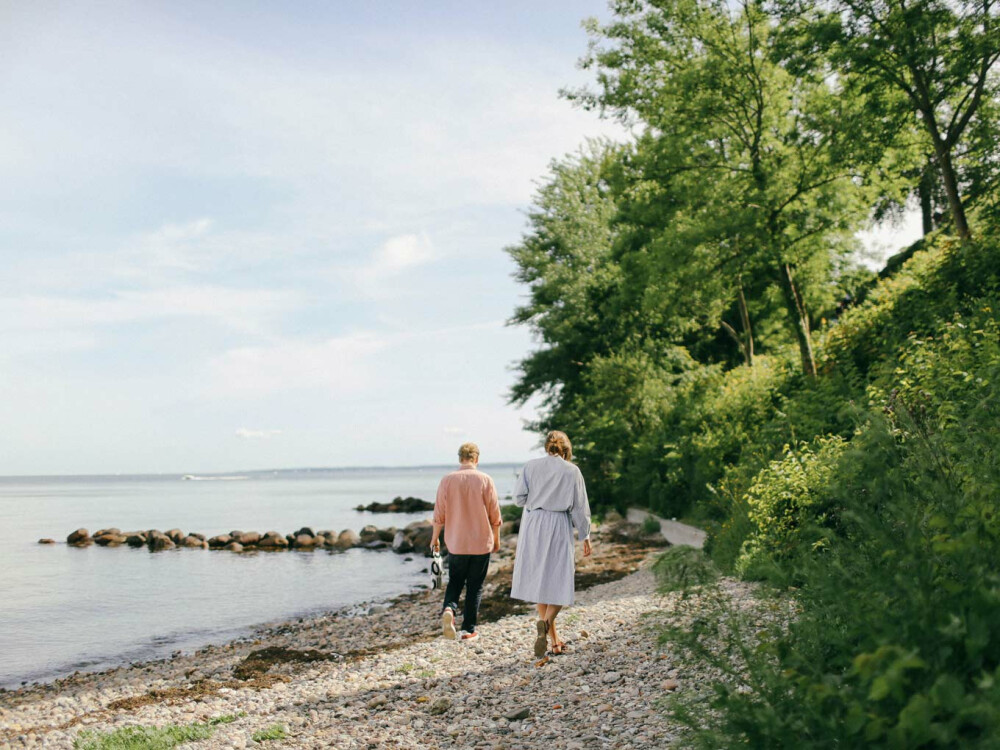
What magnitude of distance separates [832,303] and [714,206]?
32.4ft

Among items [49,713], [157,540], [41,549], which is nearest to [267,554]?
[157,540]

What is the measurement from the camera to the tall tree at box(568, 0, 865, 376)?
16.8 metres

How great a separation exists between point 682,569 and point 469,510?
6065 millimetres

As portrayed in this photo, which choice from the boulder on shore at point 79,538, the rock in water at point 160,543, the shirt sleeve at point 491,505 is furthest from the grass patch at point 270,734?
the boulder on shore at point 79,538

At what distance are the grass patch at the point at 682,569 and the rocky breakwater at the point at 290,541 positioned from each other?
2862 cm

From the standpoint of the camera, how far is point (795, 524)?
9055 mm

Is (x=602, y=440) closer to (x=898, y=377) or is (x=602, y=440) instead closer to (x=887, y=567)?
(x=898, y=377)

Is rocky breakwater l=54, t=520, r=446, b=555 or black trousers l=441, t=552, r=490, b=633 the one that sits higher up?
black trousers l=441, t=552, r=490, b=633

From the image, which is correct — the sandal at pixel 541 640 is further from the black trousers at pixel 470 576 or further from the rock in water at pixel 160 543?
the rock in water at pixel 160 543

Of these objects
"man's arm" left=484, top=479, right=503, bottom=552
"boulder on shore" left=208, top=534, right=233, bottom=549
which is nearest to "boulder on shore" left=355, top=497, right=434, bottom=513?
"boulder on shore" left=208, top=534, right=233, bottom=549

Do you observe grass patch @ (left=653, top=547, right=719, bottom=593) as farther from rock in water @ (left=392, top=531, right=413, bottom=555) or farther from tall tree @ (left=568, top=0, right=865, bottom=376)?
rock in water @ (left=392, top=531, right=413, bottom=555)

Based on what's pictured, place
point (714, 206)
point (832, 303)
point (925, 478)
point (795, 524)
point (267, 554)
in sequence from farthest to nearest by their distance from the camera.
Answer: point (267, 554), point (832, 303), point (714, 206), point (795, 524), point (925, 478)

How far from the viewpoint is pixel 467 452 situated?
9688mm

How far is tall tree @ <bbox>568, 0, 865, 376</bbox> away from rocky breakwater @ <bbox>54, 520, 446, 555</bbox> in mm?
19777
